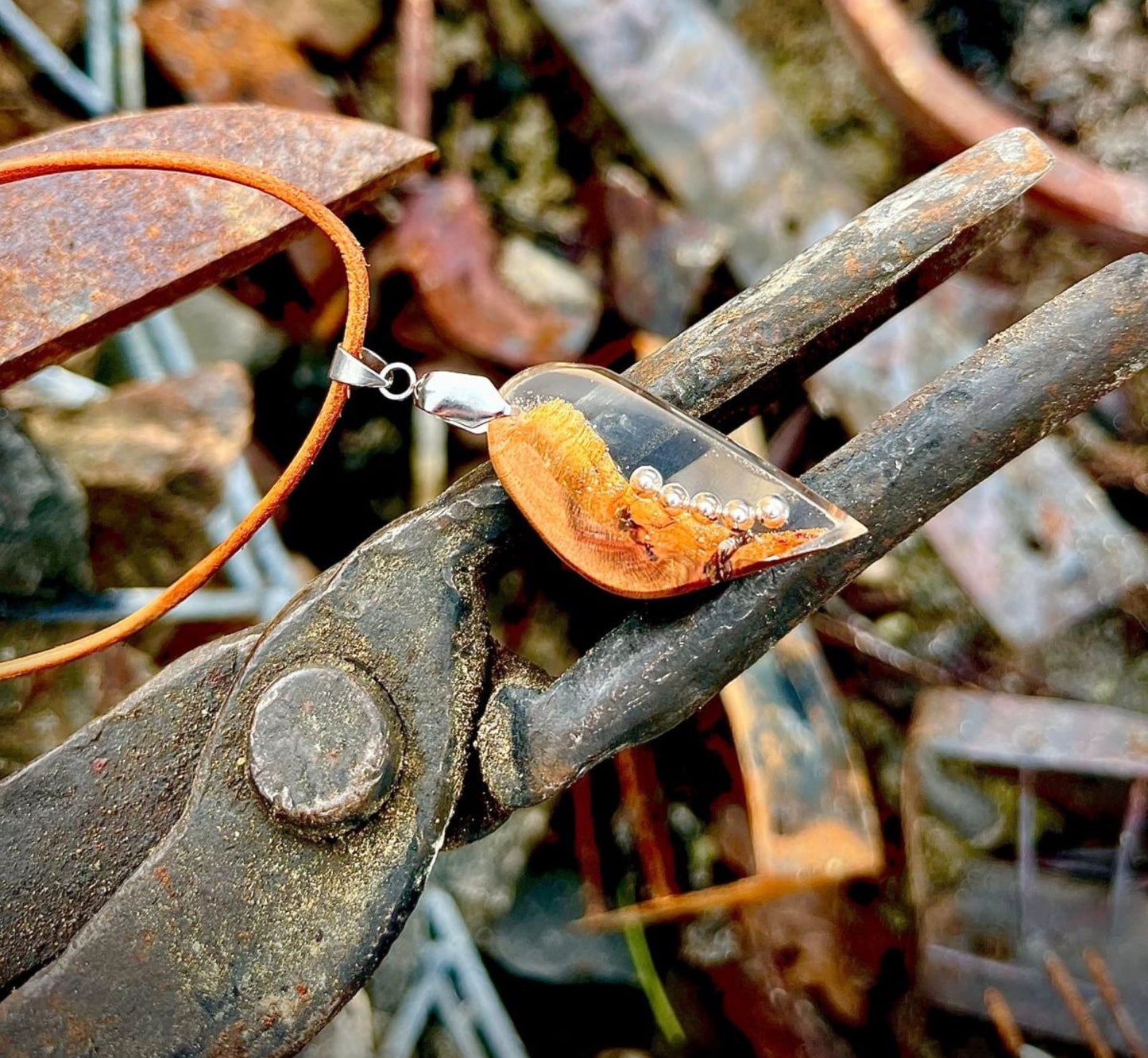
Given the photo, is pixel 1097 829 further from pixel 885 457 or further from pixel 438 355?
pixel 438 355

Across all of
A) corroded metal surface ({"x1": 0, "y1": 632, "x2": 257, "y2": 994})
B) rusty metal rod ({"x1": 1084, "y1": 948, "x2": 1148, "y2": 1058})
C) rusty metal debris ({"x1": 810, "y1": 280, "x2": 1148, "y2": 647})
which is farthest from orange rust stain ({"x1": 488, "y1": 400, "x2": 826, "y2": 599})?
rusty metal rod ({"x1": 1084, "y1": 948, "x2": 1148, "y2": 1058})

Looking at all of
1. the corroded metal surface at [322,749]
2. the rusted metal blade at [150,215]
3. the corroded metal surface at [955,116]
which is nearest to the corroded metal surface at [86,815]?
the corroded metal surface at [322,749]

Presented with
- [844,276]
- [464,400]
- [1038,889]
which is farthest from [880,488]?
[1038,889]

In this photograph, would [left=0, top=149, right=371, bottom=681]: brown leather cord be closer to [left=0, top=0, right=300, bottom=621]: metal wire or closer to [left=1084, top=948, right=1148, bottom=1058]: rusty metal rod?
[left=0, top=0, right=300, bottom=621]: metal wire

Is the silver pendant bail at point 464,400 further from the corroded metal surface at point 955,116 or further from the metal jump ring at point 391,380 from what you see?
the corroded metal surface at point 955,116

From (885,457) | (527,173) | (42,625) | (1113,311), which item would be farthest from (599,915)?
(527,173)

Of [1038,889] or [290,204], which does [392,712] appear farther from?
[1038,889]
